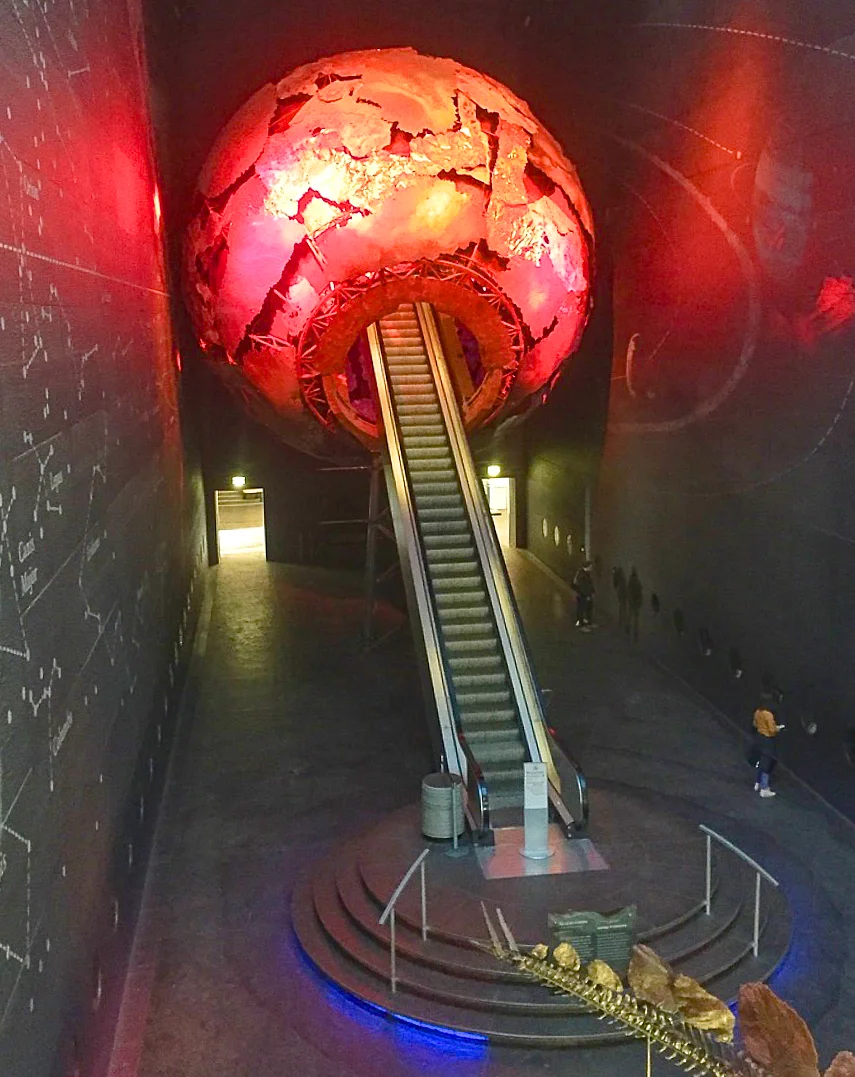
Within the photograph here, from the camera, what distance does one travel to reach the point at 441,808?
25.5 ft

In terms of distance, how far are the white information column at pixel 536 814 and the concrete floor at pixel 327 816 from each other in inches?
58.4

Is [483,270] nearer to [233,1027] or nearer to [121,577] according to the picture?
[121,577]

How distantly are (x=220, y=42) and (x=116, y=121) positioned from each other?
8258mm

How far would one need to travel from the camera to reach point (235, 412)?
57.4 feet

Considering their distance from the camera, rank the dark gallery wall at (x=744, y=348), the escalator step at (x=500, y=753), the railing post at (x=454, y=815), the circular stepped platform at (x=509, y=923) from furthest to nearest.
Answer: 1. the escalator step at (x=500, y=753)
2. the dark gallery wall at (x=744, y=348)
3. the railing post at (x=454, y=815)
4. the circular stepped platform at (x=509, y=923)

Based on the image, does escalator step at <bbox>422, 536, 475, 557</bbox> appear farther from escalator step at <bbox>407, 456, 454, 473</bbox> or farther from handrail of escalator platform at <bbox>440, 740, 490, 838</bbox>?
handrail of escalator platform at <bbox>440, 740, 490, 838</bbox>

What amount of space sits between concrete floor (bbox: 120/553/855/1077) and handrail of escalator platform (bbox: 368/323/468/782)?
99 cm

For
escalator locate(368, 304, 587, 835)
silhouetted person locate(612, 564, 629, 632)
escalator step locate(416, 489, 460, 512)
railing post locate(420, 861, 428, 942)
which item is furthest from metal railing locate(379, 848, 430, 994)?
silhouetted person locate(612, 564, 629, 632)

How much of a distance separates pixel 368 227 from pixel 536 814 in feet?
23.5

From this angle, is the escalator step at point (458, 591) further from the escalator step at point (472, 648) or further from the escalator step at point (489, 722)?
the escalator step at point (489, 722)

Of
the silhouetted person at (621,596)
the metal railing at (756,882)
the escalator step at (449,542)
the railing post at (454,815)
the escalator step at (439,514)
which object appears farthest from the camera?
the silhouetted person at (621,596)

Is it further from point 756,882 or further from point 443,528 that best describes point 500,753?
point 443,528

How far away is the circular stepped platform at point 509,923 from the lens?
605 centimetres

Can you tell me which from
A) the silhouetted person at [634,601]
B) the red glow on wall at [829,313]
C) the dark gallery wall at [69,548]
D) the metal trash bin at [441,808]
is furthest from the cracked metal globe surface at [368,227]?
the metal trash bin at [441,808]
